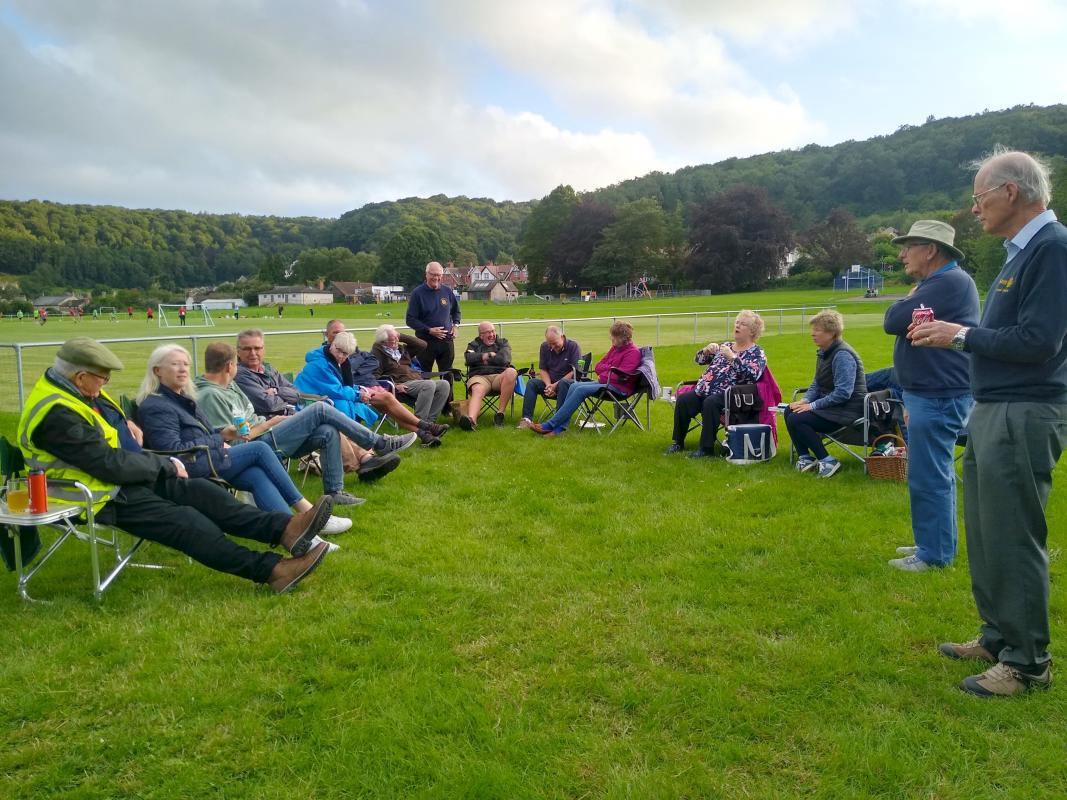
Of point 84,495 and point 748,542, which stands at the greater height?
point 84,495

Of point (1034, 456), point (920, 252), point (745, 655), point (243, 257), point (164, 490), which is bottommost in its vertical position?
point (745, 655)

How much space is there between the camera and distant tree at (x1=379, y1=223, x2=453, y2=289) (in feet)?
322

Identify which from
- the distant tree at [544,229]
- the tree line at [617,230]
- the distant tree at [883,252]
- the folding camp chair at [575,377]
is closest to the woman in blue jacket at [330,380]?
the folding camp chair at [575,377]

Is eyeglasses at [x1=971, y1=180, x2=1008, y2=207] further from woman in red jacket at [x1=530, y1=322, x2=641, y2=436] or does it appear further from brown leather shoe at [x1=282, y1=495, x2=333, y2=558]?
woman in red jacket at [x1=530, y1=322, x2=641, y2=436]

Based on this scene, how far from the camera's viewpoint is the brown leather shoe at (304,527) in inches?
157

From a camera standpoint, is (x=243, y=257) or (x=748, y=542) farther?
(x=243, y=257)

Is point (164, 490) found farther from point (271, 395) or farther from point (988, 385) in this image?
point (988, 385)

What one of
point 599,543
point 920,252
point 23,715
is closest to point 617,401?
point 599,543

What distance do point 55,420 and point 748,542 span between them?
13.1 feet

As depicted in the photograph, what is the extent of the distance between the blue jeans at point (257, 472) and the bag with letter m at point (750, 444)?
4.02 meters

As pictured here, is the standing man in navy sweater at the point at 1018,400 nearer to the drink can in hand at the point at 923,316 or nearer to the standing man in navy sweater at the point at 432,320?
the drink can in hand at the point at 923,316

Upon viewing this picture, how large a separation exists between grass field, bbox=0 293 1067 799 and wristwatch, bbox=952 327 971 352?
1366 millimetres

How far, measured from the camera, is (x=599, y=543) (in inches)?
187

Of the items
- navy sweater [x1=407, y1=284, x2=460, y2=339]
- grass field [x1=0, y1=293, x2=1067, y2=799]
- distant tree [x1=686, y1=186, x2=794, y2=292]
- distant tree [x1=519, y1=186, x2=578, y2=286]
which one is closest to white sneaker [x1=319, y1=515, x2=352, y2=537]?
grass field [x1=0, y1=293, x2=1067, y2=799]
